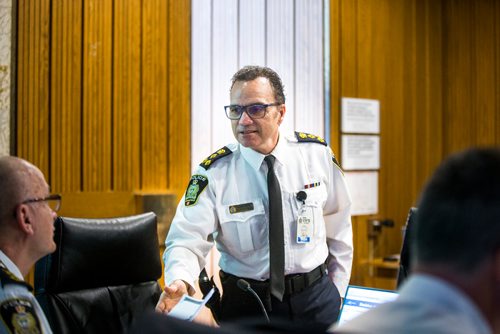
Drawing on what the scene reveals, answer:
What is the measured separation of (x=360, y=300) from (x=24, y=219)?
3.35 ft

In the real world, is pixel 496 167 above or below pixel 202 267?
above

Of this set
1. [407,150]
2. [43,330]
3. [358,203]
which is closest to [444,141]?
[407,150]

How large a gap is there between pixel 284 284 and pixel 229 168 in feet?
1.78

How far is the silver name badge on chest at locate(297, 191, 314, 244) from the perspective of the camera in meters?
2.47

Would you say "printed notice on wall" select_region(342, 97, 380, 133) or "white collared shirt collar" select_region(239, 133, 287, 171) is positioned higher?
"printed notice on wall" select_region(342, 97, 380, 133)

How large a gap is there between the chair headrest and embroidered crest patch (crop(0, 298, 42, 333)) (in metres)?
A: 0.64

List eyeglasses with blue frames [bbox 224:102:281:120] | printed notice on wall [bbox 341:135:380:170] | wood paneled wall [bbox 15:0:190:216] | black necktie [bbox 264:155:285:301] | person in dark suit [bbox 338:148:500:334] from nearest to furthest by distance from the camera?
person in dark suit [bbox 338:148:500:334]
black necktie [bbox 264:155:285:301]
eyeglasses with blue frames [bbox 224:102:281:120]
wood paneled wall [bbox 15:0:190:216]
printed notice on wall [bbox 341:135:380:170]

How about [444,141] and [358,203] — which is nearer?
[358,203]

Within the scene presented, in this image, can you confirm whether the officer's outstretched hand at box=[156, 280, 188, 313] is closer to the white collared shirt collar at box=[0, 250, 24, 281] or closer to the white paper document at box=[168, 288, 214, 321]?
the white paper document at box=[168, 288, 214, 321]

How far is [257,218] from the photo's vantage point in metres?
2.46

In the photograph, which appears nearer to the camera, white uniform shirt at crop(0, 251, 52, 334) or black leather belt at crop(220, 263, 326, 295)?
white uniform shirt at crop(0, 251, 52, 334)

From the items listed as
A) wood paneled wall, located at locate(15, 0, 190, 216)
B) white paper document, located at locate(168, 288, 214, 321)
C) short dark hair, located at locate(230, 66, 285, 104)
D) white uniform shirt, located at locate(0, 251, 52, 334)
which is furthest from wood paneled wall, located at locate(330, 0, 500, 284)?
white uniform shirt, located at locate(0, 251, 52, 334)

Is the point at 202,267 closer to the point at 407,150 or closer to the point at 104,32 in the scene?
the point at 104,32

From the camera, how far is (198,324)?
67 cm
